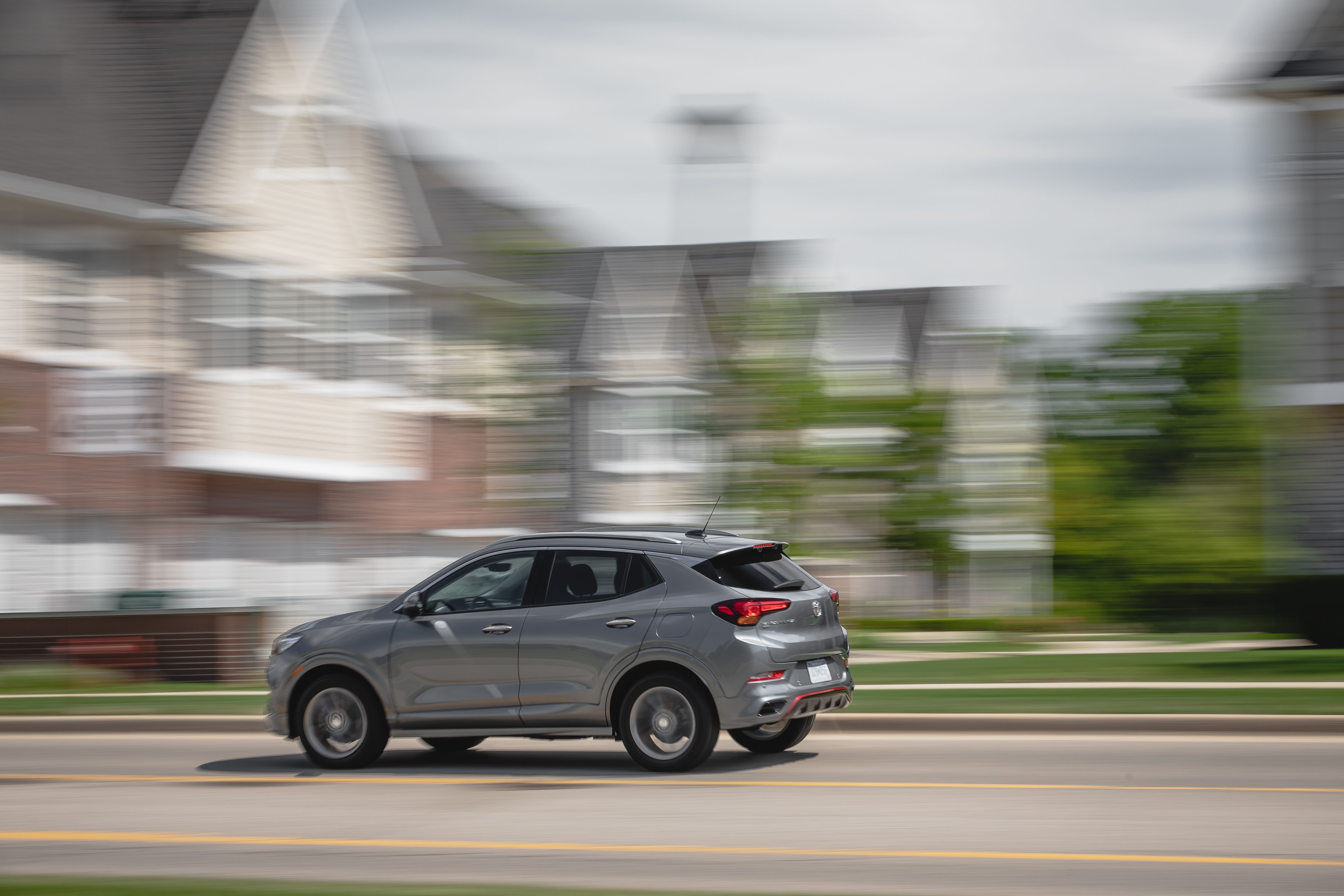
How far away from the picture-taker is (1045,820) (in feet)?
28.8

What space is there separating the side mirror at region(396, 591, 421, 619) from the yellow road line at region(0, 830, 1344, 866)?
2.83m

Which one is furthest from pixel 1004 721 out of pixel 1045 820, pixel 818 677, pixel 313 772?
pixel 313 772

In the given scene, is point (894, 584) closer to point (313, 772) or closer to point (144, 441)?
point (144, 441)

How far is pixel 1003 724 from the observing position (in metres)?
13.4

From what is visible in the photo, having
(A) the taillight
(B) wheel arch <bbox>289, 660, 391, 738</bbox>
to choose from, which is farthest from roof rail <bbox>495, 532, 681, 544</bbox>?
(B) wheel arch <bbox>289, 660, 391, 738</bbox>

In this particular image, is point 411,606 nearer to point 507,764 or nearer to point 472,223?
point 507,764

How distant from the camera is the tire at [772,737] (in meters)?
11.7

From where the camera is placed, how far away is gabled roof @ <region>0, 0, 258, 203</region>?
22.2 metres

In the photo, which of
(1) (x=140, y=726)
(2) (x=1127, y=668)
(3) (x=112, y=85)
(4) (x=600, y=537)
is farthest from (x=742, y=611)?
(3) (x=112, y=85)

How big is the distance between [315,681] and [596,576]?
2372 millimetres

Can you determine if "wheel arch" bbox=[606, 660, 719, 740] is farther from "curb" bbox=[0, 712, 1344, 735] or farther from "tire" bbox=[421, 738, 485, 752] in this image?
"curb" bbox=[0, 712, 1344, 735]

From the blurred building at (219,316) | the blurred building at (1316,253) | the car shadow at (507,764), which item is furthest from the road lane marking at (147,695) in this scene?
the blurred building at (1316,253)

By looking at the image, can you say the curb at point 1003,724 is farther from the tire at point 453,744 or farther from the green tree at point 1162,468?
the green tree at point 1162,468

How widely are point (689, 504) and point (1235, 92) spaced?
37.1 ft
